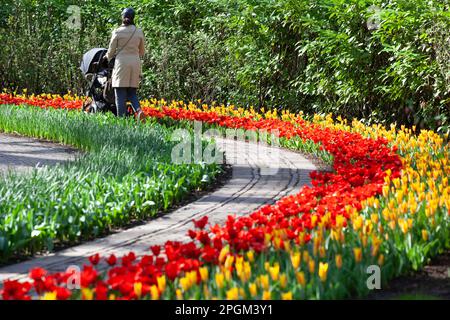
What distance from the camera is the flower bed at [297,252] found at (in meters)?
3.66

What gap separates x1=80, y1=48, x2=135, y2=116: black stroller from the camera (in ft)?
39.4

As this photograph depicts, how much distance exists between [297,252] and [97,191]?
8.17 ft

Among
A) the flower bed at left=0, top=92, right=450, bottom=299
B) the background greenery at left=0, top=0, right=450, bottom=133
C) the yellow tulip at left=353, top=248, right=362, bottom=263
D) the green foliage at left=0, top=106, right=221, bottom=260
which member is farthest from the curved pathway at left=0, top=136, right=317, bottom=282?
the background greenery at left=0, top=0, right=450, bottom=133

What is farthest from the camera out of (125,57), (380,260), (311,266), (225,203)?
(125,57)

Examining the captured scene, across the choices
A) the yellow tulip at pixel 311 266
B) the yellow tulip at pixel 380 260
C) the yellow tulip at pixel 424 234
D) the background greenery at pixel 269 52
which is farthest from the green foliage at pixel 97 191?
the background greenery at pixel 269 52

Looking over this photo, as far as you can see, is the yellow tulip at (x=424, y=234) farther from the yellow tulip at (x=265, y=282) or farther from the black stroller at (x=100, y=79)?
the black stroller at (x=100, y=79)

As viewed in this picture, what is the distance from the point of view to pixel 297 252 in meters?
4.20

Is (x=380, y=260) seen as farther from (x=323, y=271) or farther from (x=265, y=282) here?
(x=265, y=282)

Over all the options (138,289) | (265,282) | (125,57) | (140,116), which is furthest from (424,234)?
(125,57)

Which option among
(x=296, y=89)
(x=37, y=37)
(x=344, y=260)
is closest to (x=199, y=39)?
(x=296, y=89)

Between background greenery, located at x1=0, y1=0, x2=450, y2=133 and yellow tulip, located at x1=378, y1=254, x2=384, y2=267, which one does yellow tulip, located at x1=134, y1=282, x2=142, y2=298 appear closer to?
yellow tulip, located at x1=378, y1=254, x2=384, y2=267

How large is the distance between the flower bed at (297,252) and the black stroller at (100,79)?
613 cm

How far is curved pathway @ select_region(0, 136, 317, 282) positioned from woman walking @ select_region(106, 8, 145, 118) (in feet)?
6.83
